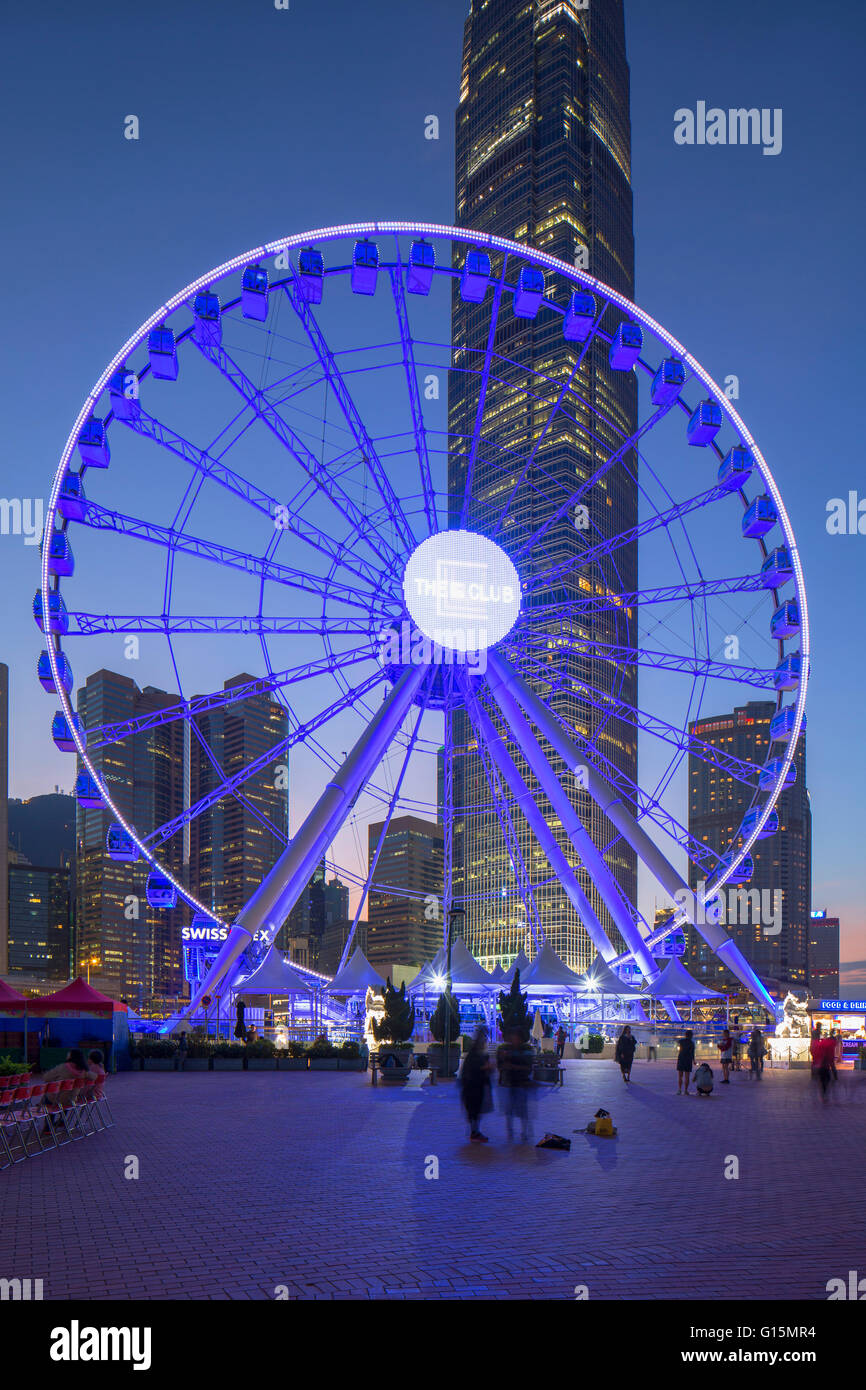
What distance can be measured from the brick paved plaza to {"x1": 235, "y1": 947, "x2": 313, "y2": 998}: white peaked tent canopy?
14.3 m

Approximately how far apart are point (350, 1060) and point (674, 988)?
12603 mm

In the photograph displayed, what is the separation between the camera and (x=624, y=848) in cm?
14538

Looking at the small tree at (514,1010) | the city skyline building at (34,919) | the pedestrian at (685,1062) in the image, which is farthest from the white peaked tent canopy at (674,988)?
the city skyline building at (34,919)

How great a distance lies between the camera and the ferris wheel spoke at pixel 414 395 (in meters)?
32.1

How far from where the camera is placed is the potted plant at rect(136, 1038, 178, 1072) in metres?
30.4

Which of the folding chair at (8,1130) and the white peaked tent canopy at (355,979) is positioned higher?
the folding chair at (8,1130)

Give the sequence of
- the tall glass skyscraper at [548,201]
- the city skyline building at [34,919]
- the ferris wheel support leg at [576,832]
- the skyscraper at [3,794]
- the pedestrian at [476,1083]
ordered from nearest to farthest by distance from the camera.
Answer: the pedestrian at [476,1083], the ferris wheel support leg at [576,832], the skyscraper at [3,794], the tall glass skyscraper at [548,201], the city skyline building at [34,919]

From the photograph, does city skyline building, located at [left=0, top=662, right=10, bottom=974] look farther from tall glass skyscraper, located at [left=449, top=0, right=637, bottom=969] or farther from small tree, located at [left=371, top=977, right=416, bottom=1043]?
small tree, located at [left=371, top=977, right=416, bottom=1043]

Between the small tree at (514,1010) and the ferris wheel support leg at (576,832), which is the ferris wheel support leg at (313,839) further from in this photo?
the small tree at (514,1010)

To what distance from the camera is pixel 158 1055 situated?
3066 cm

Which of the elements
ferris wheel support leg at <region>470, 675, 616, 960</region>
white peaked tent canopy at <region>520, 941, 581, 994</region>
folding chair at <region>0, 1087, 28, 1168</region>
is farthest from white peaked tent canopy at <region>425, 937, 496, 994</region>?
folding chair at <region>0, 1087, 28, 1168</region>

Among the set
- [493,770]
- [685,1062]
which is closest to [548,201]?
[493,770]

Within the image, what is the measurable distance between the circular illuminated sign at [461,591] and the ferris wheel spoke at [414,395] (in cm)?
111

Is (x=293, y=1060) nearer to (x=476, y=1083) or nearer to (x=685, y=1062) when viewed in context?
(x=685, y=1062)
